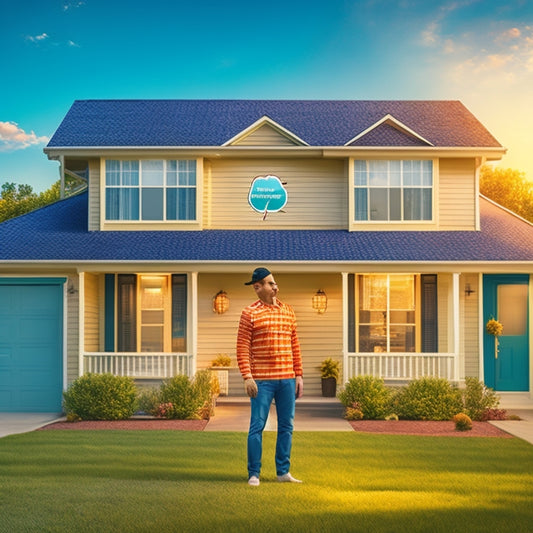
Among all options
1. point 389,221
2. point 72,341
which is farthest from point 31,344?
point 389,221

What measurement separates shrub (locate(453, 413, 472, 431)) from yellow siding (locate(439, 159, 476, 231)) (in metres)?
5.66

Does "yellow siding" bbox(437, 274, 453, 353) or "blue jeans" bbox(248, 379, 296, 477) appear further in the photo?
"yellow siding" bbox(437, 274, 453, 353)

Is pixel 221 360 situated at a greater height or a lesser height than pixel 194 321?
lesser

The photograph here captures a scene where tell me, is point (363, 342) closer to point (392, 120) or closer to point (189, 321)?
point (189, 321)

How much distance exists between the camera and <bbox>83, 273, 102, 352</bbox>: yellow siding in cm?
1593

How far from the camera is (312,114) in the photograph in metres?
19.6

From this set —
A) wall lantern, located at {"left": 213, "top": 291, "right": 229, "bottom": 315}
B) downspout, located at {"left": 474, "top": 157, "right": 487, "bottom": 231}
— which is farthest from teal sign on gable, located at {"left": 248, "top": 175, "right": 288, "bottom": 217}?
downspout, located at {"left": 474, "top": 157, "right": 487, "bottom": 231}

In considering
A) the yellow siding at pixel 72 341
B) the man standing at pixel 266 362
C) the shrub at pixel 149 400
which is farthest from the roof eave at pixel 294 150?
the man standing at pixel 266 362

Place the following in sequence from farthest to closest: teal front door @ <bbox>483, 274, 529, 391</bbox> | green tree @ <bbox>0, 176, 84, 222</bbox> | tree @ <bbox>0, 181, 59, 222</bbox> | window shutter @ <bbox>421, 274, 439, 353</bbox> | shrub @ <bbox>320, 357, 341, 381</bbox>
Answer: tree @ <bbox>0, 181, 59, 222</bbox> < green tree @ <bbox>0, 176, 84, 222</bbox> < shrub @ <bbox>320, 357, 341, 381</bbox> < window shutter @ <bbox>421, 274, 439, 353</bbox> < teal front door @ <bbox>483, 274, 529, 391</bbox>

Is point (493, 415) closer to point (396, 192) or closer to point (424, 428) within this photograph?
point (424, 428)

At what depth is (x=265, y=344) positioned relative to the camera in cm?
787

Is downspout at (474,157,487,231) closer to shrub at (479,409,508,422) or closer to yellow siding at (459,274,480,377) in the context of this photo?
yellow siding at (459,274,480,377)

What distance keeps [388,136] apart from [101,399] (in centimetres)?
818

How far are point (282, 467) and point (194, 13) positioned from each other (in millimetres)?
19526
